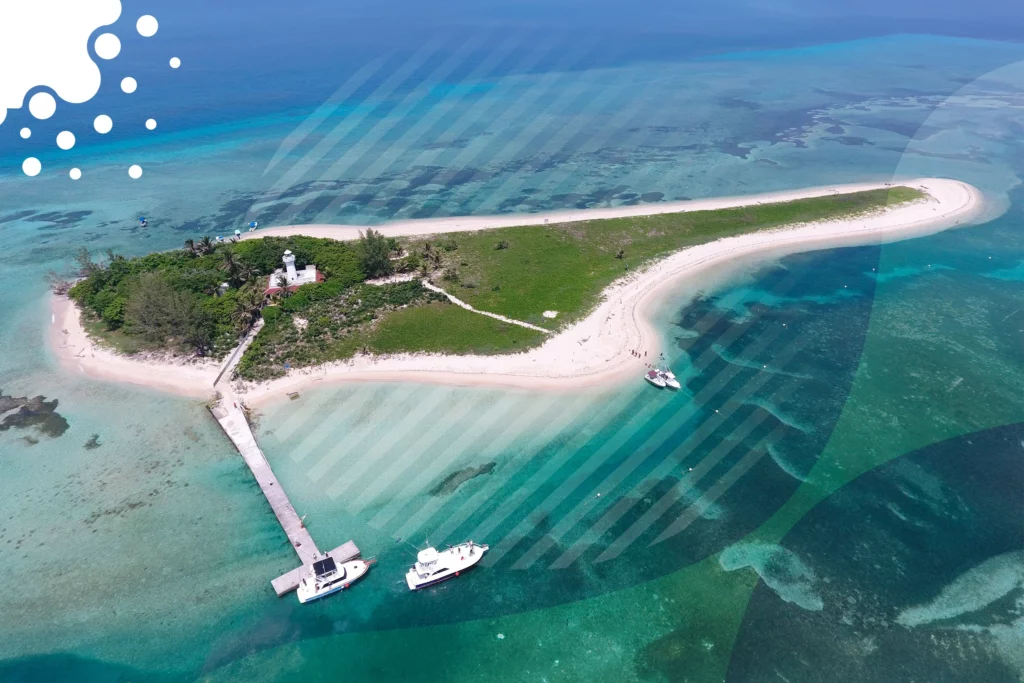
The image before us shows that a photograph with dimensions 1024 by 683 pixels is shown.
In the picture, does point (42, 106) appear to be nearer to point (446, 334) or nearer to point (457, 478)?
point (446, 334)

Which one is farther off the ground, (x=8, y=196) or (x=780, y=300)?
(x=8, y=196)

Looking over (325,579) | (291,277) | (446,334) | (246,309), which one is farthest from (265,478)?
(291,277)

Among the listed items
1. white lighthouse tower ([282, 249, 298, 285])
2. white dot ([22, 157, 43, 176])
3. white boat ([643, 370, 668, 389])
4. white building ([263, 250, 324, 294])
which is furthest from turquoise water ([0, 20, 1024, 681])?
white dot ([22, 157, 43, 176])

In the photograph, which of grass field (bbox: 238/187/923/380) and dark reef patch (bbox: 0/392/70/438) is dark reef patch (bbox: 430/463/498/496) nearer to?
grass field (bbox: 238/187/923/380)

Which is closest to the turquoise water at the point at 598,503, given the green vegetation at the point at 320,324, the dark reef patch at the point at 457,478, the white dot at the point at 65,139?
the dark reef patch at the point at 457,478

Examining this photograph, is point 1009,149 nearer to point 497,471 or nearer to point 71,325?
point 497,471

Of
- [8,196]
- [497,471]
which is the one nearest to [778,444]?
[497,471]
